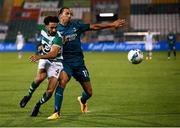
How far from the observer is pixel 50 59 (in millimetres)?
12609

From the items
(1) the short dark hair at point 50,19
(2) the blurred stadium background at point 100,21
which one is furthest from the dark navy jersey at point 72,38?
(2) the blurred stadium background at point 100,21

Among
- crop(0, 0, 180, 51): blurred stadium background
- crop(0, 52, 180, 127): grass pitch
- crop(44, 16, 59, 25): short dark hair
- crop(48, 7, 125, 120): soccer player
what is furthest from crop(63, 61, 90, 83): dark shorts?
crop(0, 0, 180, 51): blurred stadium background

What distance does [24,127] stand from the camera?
10.6m

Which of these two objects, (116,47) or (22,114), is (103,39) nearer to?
(116,47)

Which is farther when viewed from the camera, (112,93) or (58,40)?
(112,93)

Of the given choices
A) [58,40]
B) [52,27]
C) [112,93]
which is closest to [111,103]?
[112,93]

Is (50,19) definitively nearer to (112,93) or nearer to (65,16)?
(65,16)

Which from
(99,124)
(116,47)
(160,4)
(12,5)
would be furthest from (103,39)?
(99,124)

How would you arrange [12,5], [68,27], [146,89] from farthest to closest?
[12,5] < [146,89] < [68,27]

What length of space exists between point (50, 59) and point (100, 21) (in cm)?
4474

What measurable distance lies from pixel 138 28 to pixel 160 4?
4.32m

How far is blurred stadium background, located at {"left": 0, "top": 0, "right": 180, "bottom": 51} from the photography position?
5341 centimetres

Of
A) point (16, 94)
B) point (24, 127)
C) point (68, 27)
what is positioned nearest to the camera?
point (24, 127)

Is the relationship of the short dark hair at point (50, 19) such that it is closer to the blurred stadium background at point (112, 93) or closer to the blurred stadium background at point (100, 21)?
the blurred stadium background at point (112, 93)
